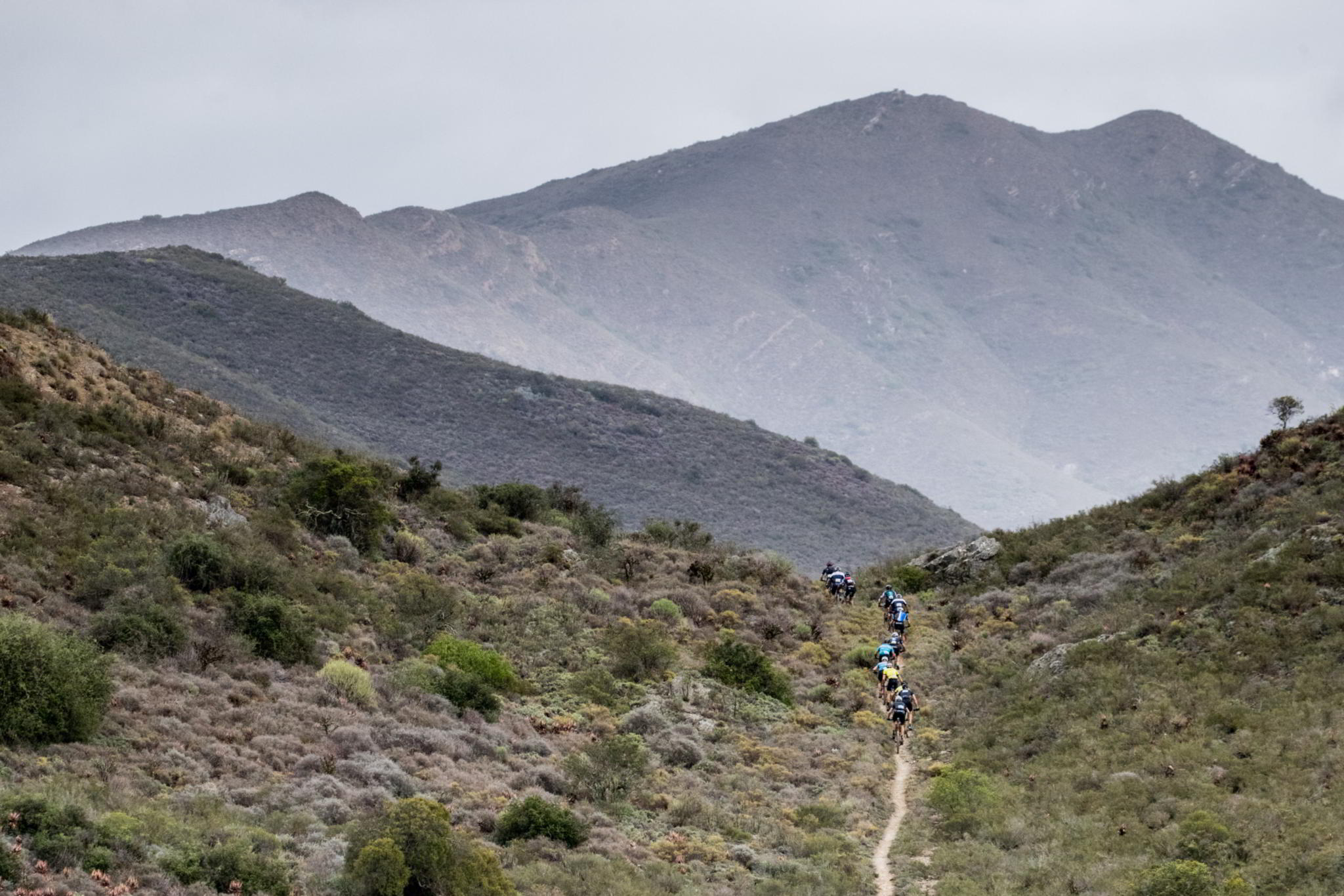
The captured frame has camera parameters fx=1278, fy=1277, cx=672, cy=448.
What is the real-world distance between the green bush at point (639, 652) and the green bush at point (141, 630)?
387 inches

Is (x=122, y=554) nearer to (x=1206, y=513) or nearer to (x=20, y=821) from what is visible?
(x=20, y=821)

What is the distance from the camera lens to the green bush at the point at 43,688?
52.1 feet

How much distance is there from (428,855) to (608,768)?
6.14m

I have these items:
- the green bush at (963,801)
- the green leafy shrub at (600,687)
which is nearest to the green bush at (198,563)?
the green leafy shrub at (600,687)

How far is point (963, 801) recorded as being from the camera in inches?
838

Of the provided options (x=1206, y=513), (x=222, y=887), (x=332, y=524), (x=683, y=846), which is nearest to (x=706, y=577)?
(x=332, y=524)

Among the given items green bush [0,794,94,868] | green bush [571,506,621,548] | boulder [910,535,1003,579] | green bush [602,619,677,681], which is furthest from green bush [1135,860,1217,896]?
boulder [910,535,1003,579]

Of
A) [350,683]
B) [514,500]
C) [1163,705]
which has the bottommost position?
[350,683]

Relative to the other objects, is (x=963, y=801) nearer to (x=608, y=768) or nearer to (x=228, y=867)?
(x=608, y=768)

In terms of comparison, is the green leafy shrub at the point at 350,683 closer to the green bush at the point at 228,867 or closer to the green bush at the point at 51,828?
the green bush at the point at 228,867

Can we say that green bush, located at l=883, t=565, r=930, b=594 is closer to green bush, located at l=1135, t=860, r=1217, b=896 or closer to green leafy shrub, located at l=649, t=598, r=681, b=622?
green leafy shrub, located at l=649, t=598, r=681, b=622

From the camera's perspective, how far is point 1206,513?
117 ft

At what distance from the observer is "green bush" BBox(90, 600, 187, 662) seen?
20.1 meters

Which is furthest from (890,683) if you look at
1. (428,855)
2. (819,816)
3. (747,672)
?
(428,855)
